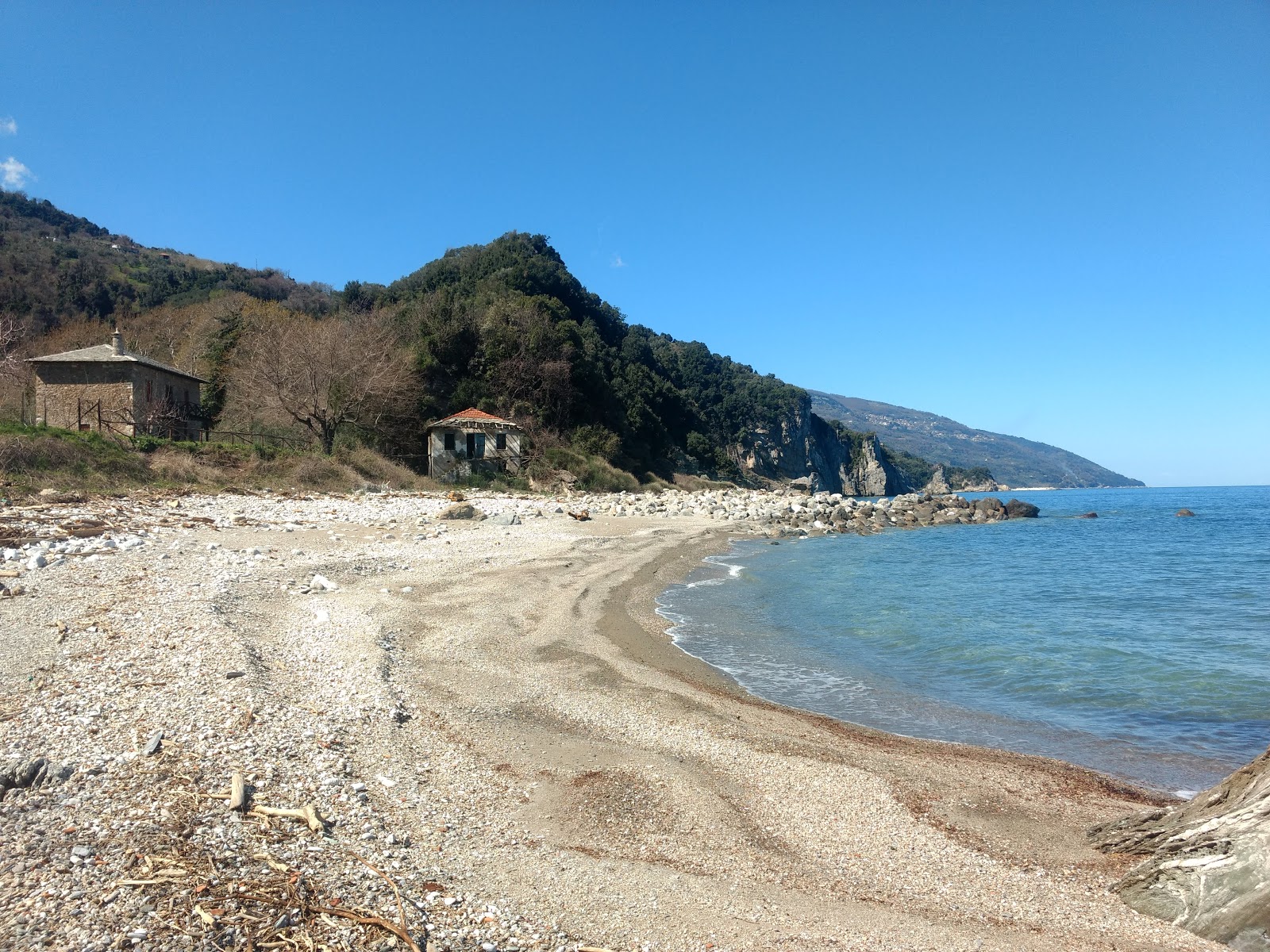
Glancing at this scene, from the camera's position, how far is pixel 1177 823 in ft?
14.0

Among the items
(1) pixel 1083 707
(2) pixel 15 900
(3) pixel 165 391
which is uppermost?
(3) pixel 165 391

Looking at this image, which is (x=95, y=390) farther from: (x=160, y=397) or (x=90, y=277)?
(x=90, y=277)

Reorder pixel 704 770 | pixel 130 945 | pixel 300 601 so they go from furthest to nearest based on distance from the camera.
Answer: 1. pixel 300 601
2. pixel 704 770
3. pixel 130 945

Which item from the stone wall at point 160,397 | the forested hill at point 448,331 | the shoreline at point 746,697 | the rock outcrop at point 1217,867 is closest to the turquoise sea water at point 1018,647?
the shoreline at point 746,697

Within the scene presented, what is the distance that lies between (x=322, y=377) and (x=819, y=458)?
273ft

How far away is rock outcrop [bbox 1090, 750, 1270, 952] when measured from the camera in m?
3.57

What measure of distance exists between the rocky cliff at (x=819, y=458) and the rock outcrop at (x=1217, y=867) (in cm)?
7672

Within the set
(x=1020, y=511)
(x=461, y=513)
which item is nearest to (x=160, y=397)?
(x=461, y=513)

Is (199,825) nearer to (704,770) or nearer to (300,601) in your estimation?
(704,770)

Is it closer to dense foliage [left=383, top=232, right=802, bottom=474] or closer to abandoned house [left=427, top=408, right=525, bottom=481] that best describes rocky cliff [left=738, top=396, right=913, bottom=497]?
dense foliage [left=383, top=232, right=802, bottom=474]

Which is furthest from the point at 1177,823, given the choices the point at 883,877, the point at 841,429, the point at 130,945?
the point at 841,429

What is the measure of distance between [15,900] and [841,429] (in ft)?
400

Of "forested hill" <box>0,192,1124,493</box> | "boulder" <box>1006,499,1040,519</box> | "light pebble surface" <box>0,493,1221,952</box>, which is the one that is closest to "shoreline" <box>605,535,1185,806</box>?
"light pebble surface" <box>0,493,1221,952</box>

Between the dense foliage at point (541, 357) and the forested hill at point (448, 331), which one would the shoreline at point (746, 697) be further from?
the dense foliage at point (541, 357)
